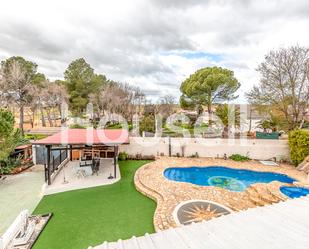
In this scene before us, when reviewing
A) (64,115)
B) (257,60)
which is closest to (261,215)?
(257,60)

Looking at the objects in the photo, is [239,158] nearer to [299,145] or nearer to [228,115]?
[299,145]

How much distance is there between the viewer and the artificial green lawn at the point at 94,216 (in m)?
6.66

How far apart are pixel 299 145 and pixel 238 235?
1444 cm

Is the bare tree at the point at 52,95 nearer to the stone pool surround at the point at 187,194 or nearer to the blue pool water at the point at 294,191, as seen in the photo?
the stone pool surround at the point at 187,194

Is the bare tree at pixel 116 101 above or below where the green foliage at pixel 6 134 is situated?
above

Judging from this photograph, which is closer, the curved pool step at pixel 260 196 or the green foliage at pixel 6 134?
the curved pool step at pixel 260 196

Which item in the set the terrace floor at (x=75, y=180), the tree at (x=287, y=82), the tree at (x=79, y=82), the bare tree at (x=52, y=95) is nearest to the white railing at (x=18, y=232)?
the terrace floor at (x=75, y=180)

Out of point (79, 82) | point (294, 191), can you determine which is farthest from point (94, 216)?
point (79, 82)

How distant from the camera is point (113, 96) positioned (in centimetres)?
3341

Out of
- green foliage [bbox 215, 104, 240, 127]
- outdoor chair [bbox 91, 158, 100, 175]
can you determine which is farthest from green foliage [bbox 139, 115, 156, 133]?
outdoor chair [bbox 91, 158, 100, 175]

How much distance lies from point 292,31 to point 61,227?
20.8m

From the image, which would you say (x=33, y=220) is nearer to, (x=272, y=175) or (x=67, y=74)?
(x=272, y=175)

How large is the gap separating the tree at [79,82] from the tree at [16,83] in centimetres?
704

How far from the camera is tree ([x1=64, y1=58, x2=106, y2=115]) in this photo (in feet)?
109
